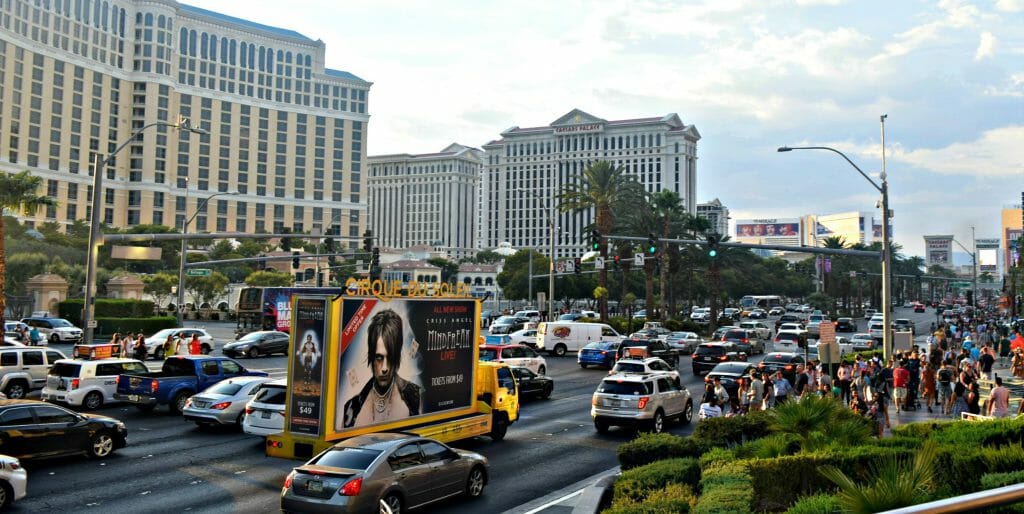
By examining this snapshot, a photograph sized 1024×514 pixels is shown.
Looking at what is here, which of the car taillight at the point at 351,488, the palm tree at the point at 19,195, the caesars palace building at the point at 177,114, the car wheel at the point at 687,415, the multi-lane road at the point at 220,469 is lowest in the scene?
the multi-lane road at the point at 220,469

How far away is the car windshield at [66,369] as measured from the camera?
77.1 feet

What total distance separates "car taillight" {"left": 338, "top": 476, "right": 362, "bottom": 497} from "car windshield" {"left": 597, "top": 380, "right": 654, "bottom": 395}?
35.0 ft

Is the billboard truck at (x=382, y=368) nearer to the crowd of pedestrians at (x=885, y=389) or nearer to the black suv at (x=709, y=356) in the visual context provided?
the crowd of pedestrians at (x=885, y=389)

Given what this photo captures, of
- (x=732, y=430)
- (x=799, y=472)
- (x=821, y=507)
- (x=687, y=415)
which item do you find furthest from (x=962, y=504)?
(x=687, y=415)

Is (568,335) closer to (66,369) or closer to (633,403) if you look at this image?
(633,403)

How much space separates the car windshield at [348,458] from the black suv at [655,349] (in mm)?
27651

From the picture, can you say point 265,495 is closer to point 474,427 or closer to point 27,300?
point 474,427

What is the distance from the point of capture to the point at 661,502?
1007cm

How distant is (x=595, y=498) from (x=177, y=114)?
394 feet

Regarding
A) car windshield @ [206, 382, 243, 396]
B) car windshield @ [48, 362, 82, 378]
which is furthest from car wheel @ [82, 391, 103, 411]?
car windshield @ [206, 382, 243, 396]

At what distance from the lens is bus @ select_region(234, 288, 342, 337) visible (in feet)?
174

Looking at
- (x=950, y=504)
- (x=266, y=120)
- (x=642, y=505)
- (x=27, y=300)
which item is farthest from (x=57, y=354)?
(x=266, y=120)

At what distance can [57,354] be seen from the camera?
94.0ft

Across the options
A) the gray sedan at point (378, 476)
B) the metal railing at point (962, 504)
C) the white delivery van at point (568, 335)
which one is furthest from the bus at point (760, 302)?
the metal railing at point (962, 504)
